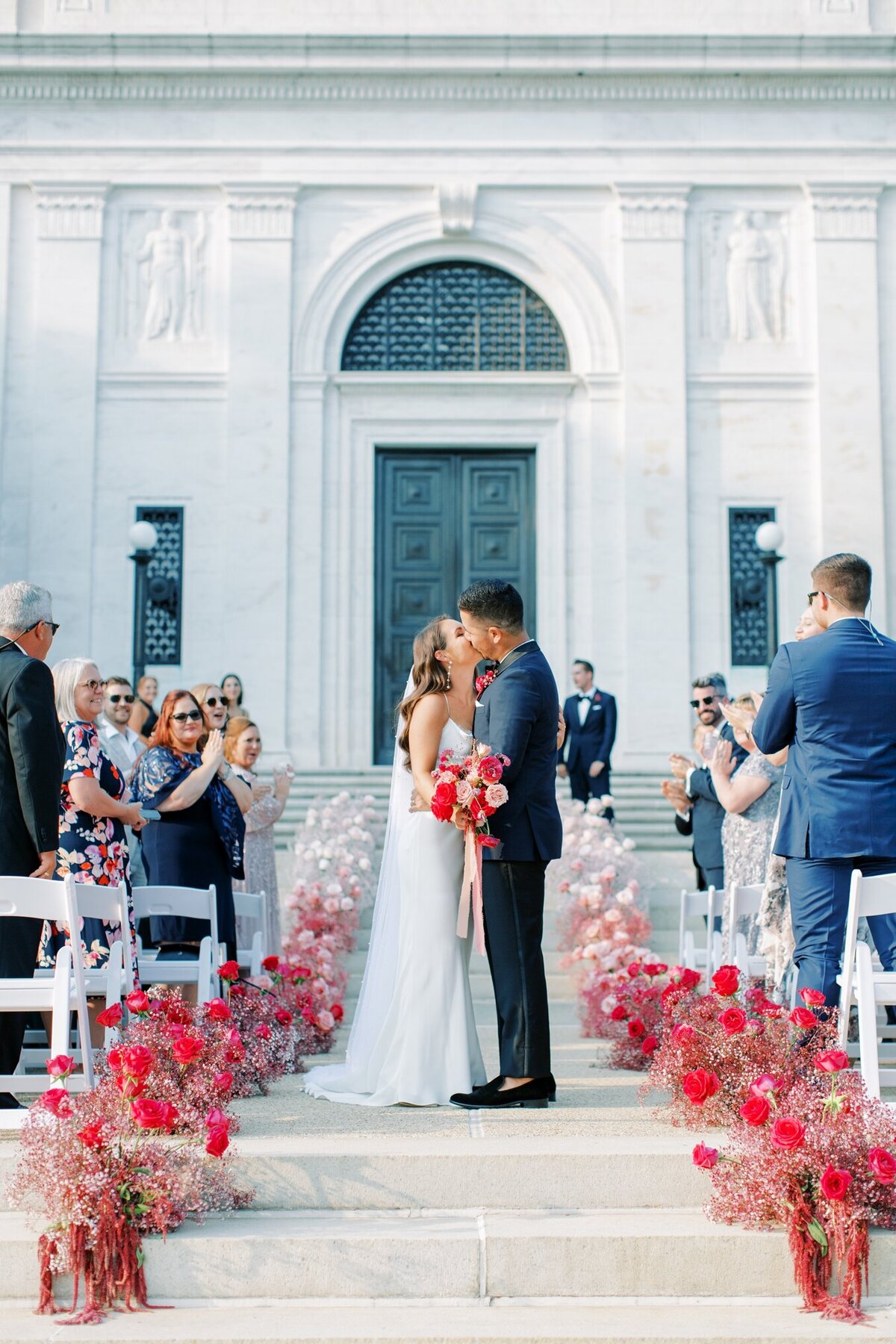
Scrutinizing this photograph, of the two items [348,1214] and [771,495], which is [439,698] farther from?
[771,495]

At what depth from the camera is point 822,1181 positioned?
4238mm

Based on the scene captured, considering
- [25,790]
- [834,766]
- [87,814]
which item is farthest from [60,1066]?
[834,766]

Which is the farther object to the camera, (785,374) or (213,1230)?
(785,374)

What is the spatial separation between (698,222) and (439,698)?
13.6 metres

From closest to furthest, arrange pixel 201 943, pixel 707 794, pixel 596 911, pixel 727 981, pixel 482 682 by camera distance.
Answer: pixel 727 981 → pixel 482 682 → pixel 201 943 → pixel 707 794 → pixel 596 911

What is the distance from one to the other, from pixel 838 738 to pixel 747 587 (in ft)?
40.5

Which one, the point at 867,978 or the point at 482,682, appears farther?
the point at 482,682

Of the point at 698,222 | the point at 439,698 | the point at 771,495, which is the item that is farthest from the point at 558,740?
the point at 698,222

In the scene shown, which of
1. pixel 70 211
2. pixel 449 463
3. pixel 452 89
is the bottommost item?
pixel 449 463

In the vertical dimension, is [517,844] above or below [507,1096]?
above

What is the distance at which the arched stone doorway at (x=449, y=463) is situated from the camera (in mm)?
18031

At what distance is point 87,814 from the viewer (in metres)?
6.29

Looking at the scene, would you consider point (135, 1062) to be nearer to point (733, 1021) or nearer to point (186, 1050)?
point (186, 1050)

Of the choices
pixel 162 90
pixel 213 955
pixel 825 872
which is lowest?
pixel 213 955
